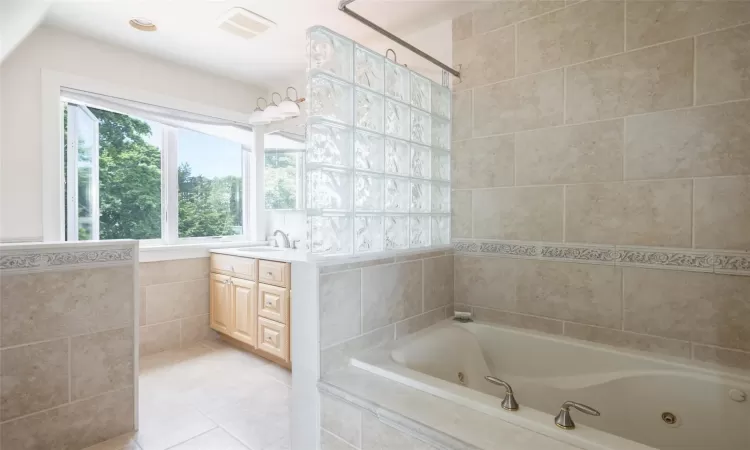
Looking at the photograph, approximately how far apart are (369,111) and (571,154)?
39.2 inches

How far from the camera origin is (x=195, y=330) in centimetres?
306

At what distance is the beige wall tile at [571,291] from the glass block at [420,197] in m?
0.58

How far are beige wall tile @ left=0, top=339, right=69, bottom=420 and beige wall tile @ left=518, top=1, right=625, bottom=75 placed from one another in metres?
2.60

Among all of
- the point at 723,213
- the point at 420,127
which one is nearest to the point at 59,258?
the point at 420,127

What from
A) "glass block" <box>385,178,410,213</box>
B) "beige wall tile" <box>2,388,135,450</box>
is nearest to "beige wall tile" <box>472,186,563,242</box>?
"glass block" <box>385,178,410,213</box>

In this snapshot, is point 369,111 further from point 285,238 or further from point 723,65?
point 285,238

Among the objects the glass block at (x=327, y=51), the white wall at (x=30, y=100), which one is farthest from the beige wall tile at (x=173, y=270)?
the glass block at (x=327, y=51)

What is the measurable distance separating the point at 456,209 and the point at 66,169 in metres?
2.74

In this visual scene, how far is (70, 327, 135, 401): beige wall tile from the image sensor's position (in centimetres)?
162

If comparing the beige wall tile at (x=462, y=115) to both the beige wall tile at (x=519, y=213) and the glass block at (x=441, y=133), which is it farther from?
the beige wall tile at (x=519, y=213)

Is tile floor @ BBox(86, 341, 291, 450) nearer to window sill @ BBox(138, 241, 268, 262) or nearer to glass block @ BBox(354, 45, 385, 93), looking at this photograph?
window sill @ BBox(138, 241, 268, 262)

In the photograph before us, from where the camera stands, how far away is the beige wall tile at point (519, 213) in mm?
1757

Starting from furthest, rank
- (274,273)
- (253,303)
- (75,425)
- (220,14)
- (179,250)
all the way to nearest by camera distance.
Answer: (179,250), (253,303), (274,273), (220,14), (75,425)

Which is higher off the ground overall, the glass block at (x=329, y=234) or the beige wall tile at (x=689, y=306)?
the glass block at (x=329, y=234)
